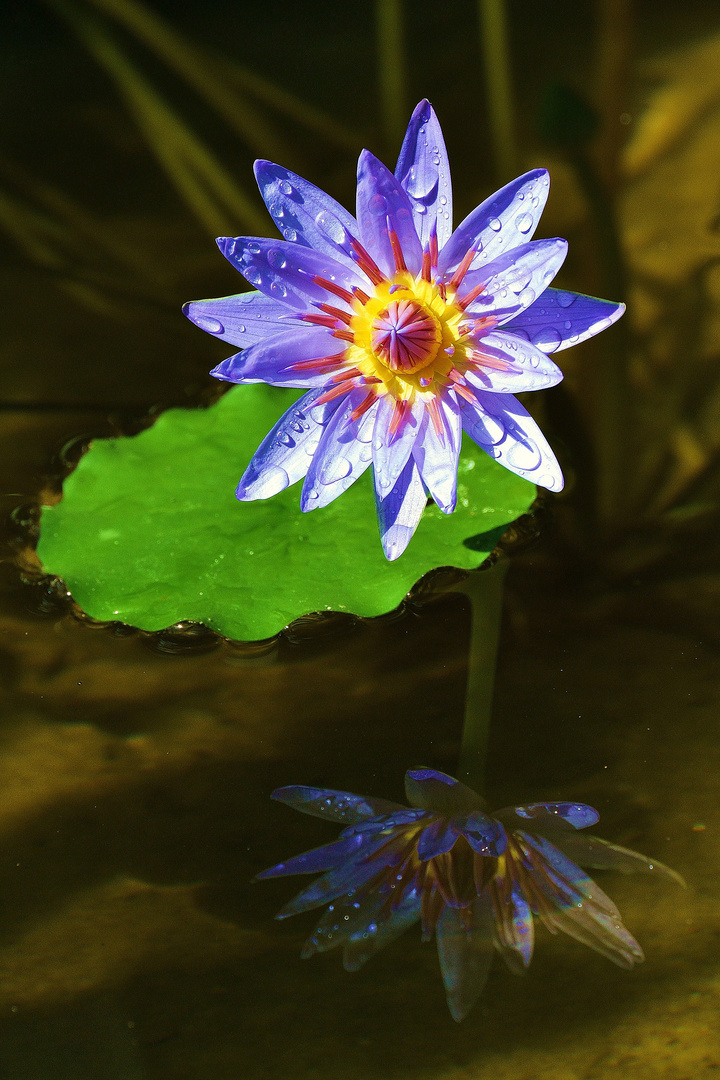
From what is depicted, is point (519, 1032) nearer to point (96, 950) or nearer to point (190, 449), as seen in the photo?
point (96, 950)

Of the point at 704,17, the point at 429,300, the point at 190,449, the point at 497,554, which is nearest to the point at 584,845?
the point at 497,554

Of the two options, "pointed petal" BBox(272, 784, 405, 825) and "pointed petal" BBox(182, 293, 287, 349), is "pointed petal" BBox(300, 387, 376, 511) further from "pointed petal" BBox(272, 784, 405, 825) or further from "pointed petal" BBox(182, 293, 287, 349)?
"pointed petal" BBox(272, 784, 405, 825)

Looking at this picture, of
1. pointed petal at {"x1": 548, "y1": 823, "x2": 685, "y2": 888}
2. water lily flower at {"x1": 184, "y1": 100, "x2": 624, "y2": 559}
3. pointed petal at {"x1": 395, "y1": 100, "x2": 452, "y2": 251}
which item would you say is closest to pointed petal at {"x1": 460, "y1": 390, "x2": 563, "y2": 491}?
water lily flower at {"x1": 184, "y1": 100, "x2": 624, "y2": 559}

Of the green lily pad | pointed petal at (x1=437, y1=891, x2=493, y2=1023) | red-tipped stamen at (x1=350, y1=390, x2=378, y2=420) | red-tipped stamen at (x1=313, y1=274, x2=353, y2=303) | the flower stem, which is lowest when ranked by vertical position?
pointed petal at (x1=437, y1=891, x2=493, y2=1023)

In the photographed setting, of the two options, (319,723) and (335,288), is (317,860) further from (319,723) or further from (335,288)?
(335,288)

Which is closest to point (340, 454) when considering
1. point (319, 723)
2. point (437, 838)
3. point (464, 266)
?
point (464, 266)

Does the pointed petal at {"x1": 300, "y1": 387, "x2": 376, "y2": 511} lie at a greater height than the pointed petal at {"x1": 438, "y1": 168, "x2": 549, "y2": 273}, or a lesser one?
lesser

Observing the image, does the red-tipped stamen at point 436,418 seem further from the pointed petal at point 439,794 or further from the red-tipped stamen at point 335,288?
the pointed petal at point 439,794
